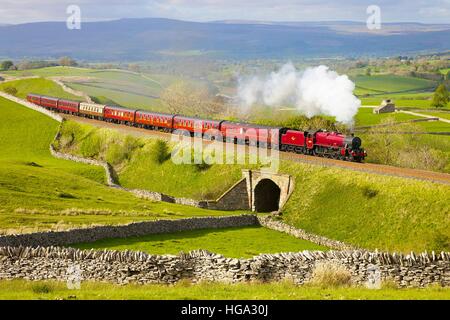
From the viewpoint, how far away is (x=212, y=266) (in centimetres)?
2422

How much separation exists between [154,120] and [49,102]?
128 feet

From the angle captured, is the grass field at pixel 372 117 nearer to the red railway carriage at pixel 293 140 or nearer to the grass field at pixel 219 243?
the red railway carriage at pixel 293 140

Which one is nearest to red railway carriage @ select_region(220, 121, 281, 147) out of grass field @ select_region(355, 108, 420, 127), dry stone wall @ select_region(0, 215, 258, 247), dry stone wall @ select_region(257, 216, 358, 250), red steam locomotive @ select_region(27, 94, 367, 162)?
red steam locomotive @ select_region(27, 94, 367, 162)

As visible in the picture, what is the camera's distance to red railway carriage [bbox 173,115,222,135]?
78125 mm

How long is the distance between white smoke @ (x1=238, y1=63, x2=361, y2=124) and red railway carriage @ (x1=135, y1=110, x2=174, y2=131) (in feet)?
49.3

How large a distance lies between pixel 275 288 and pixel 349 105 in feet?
159

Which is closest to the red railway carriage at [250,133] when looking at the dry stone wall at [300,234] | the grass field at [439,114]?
the dry stone wall at [300,234]

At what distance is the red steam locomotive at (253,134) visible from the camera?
206ft

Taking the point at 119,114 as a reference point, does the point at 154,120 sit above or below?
above

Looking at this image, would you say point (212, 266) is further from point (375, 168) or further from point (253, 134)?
point (253, 134)

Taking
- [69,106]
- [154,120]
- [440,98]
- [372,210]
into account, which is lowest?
[440,98]

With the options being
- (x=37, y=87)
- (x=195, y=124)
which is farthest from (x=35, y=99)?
(x=195, y=124)

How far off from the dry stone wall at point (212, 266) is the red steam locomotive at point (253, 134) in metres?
38.6
